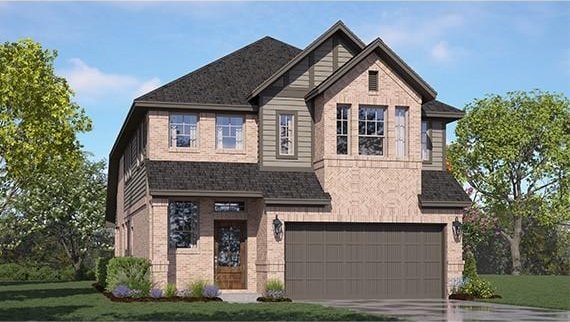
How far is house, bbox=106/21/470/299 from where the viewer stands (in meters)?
29.8

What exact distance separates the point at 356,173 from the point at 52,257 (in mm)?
41325

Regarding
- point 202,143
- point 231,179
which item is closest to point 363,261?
point 231,179

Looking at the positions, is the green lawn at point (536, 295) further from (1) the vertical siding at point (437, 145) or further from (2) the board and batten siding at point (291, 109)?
(2) the board and batten siding at point (291, 109)

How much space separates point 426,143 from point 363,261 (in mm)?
5807

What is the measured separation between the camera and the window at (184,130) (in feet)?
103

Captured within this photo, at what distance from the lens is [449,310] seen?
80.6 feet

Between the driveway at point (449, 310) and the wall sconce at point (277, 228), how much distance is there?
2743 millimetres

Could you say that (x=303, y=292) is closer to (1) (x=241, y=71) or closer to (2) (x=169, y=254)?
(2) (x=169, y=254)

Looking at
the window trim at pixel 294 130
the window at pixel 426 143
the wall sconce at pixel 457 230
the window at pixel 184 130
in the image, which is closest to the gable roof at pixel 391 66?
the window trim at pixel 294 130

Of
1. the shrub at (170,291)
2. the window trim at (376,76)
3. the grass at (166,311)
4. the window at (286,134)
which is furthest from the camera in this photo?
the window at (286,134)

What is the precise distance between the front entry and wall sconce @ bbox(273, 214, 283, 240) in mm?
2479

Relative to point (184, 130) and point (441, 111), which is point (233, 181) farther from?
point (441, 111)

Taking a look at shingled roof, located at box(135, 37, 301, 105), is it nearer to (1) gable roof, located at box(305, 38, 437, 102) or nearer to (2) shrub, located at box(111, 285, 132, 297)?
(1) gable roof, located at box(305, 38, 437, 102)

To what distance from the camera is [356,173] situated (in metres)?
30.2
